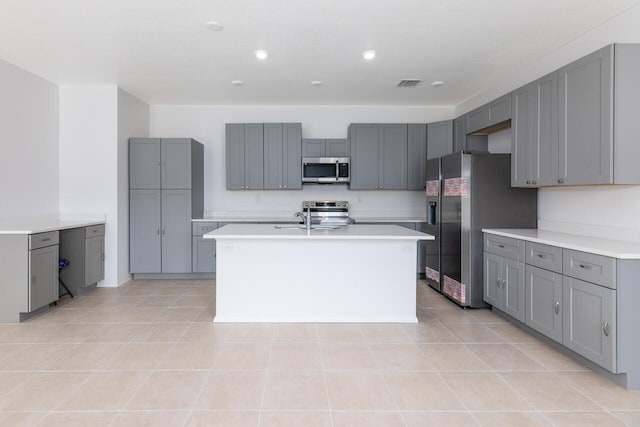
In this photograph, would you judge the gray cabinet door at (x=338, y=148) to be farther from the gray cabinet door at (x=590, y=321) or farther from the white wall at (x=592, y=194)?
the gray cabinet door at (x=590, y=321)

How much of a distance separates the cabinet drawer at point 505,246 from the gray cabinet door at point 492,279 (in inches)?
2.6

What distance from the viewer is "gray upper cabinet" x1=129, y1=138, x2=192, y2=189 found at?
5129 mm

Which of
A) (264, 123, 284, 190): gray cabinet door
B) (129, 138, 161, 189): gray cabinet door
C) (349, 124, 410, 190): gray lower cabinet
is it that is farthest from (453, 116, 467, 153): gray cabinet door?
(129, 138, 161, 189): gray cabinet door

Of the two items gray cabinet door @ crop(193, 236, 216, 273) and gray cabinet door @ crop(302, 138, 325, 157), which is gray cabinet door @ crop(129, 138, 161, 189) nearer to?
gray cabinet door @ crop(193, 236, 216, 273)

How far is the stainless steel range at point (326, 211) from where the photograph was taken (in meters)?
5.61

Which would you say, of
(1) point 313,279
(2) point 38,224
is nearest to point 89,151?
(2) point 38,224

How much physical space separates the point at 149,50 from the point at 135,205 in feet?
7.79

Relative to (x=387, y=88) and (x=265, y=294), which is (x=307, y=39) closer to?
(x=387, y=88)

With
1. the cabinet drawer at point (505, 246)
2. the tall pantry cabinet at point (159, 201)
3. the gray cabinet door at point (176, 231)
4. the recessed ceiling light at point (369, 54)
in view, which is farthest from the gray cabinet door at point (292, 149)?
the cabinet drawer at point (505, 246)

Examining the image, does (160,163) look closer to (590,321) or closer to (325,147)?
(325,147)

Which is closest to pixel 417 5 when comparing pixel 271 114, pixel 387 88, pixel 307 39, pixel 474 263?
pixel 307 39

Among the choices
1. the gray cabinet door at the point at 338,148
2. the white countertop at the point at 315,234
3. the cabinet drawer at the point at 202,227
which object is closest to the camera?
the white countertop at the point at 315,234

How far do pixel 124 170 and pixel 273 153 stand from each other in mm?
2146

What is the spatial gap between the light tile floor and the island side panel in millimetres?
164
